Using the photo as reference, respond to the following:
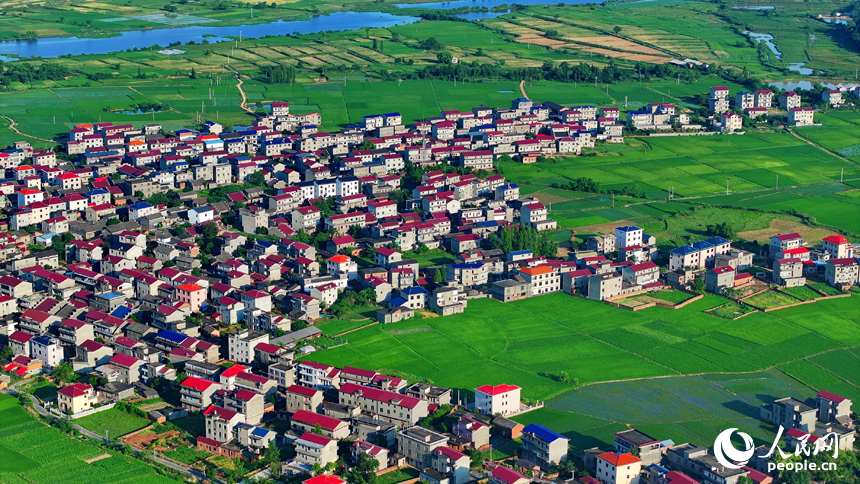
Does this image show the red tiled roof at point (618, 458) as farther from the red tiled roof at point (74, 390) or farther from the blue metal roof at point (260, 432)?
the red tiled roof at point (74, 390)

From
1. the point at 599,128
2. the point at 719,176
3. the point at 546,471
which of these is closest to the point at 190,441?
the point at 546,471

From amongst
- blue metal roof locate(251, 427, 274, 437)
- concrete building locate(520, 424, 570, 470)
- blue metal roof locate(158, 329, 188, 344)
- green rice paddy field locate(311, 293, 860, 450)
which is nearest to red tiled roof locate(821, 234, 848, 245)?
green rice paddy field locate(311, 293, 860, 450)

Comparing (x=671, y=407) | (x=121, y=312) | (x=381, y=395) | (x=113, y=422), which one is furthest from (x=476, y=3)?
(x=113, y=422)

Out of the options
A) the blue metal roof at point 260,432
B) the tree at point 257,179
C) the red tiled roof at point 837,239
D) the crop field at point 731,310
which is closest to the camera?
the blue metal roof at point 260,432

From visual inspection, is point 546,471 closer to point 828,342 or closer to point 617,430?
point 617,430

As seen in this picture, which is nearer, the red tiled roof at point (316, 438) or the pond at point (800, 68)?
the red tiled roof at point (316, 438)

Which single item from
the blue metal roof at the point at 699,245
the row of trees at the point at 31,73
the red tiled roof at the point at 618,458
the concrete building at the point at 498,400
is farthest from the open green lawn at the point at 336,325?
the row of trees at the point at 31,73
